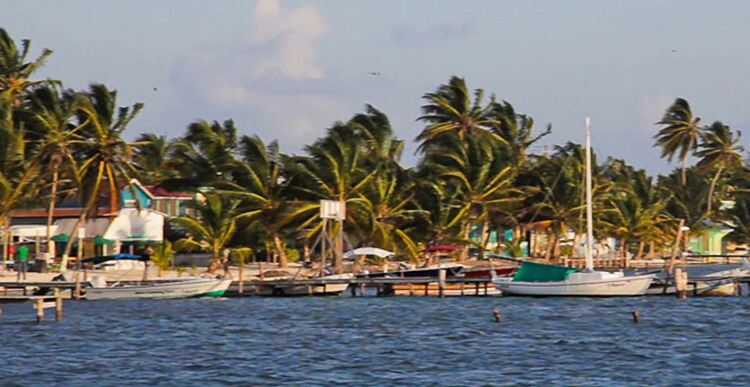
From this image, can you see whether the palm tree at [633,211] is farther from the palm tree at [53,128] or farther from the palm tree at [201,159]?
the palm tree at [53,128]

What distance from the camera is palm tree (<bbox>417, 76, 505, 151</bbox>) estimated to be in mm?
106750

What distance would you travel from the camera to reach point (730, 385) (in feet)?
125

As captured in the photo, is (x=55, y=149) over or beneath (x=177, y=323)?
over

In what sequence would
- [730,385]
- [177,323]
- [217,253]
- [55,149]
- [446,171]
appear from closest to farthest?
[730,385], [177,323], [55,149], [217,253], [446,171]

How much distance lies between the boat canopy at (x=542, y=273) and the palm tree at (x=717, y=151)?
72.7 metres

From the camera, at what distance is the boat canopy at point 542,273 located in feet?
232

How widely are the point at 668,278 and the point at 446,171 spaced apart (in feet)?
82.7

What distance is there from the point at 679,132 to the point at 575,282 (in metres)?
73.1

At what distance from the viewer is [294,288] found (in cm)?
7444

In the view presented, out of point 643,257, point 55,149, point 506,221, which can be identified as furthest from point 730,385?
point 643,257

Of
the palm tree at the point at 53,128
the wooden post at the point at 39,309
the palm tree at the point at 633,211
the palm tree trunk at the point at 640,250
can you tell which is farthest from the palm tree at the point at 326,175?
the palm tree trunk at the point at 640,250

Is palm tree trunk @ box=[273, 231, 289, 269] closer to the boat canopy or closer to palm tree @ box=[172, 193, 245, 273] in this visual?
palm tree @ box=[172, 193, 245, 273]

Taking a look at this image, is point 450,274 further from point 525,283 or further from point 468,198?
point 468,198

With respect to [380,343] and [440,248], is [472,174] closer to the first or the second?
[440,248]
